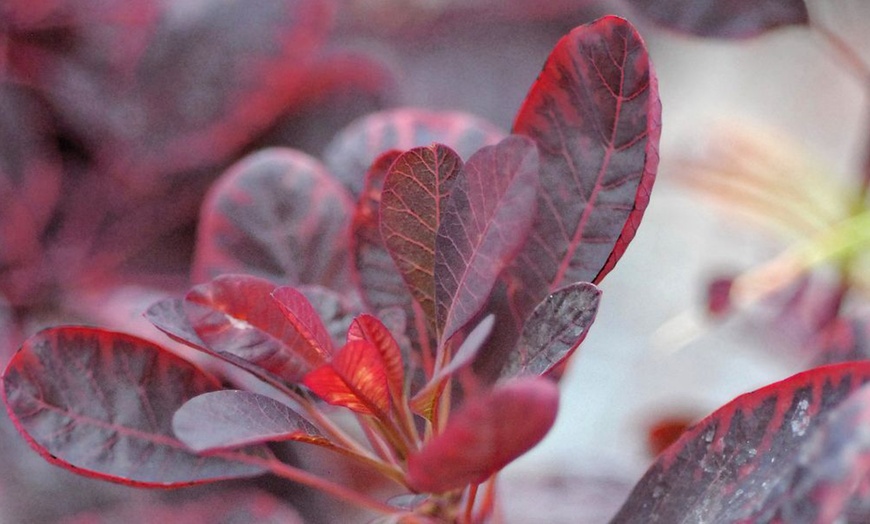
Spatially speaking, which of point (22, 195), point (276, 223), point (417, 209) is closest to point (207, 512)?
point (276, 223)

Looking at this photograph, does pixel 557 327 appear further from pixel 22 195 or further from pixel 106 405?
pixel 22 195

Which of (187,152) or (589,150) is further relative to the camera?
(187,152)

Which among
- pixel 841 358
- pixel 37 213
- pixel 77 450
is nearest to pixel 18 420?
pixel 77 450

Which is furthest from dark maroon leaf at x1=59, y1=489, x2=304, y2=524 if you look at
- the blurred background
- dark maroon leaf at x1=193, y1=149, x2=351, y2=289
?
dark maroon leaf at x1=193, y1=149, x2=351, y2=289

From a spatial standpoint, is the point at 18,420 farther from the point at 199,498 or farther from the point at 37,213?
the point at 37,213

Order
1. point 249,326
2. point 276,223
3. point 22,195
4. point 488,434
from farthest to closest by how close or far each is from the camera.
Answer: point 22,195 < point 276,223 < point 249,326 < point 488,434

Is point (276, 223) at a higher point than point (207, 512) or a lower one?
higher
